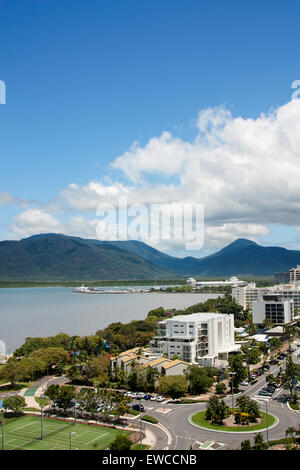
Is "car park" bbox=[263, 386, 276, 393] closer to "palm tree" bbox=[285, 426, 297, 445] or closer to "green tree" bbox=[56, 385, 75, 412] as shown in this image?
"palm tree" bbox=[285, 426, 297, 445]

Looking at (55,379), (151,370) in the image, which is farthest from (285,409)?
(55,379)

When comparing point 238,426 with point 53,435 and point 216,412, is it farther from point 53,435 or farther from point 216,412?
point 53,435

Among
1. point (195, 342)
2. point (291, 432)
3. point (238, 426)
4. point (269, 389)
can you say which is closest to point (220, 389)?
point (269, 389)

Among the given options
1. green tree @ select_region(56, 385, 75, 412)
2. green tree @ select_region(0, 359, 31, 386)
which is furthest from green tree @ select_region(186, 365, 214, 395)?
green tree @ select_region(0, 359, 31, 386)

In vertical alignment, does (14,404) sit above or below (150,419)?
above
